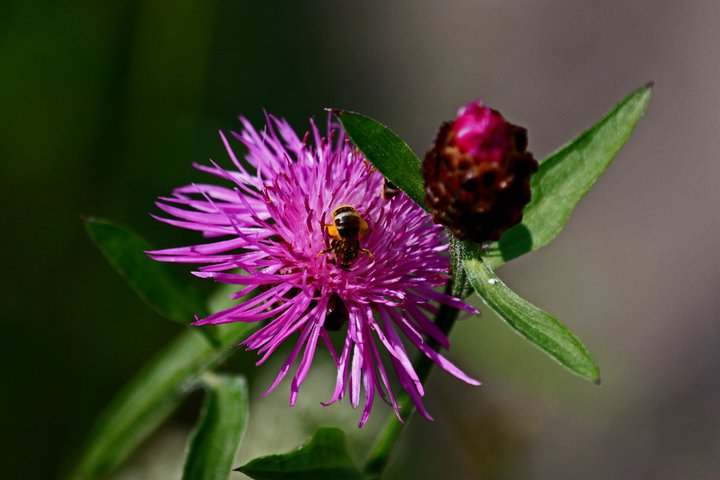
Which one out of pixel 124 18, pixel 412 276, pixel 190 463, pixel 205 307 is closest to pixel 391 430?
pixel 412 276

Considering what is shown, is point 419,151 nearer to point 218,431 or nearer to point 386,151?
point 218,431

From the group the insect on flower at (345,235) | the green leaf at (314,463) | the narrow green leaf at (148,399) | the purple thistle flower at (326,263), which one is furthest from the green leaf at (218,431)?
the insect on flower at (345,235)

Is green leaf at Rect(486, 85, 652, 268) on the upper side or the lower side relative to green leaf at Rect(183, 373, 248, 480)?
upper

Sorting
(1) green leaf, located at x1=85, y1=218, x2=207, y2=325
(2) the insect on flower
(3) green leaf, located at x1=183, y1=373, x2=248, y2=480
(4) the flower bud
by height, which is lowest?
(3) green leaf, located at x1=183, y1=373, x2=248, y2=480

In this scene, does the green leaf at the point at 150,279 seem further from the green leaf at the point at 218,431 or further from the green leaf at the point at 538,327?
the green leaf at the point at 538,327

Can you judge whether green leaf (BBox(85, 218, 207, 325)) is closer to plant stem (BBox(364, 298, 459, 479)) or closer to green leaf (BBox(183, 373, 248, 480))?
green leaf (BBox(183, 373, 248, 480))

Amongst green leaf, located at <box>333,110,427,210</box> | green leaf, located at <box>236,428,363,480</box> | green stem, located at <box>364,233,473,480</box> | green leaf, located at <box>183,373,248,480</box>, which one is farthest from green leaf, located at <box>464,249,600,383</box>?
green leaf, located at <box>183,373,248,480</box>

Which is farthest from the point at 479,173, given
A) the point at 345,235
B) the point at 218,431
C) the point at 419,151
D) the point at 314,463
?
the point at 419,151
